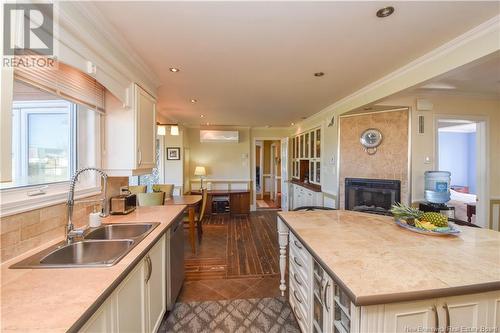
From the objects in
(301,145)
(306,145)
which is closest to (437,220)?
(306,145)

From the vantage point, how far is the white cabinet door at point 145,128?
2.17 metres

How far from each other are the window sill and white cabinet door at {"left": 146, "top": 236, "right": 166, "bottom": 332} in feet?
2.31

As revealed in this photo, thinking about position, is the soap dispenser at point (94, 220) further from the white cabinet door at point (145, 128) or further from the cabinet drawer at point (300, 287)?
the cabinet drawer at point (300, 287)

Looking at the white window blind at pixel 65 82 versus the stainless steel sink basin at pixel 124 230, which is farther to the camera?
A: the stainless steel sink basin at pixel 124 230

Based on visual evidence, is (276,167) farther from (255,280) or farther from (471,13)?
(471,13)

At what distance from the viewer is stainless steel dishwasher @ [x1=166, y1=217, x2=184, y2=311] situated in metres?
1.99

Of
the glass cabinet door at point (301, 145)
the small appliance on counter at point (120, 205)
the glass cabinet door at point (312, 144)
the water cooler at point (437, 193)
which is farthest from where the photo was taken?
the glass cabinet door at point (301, 145)

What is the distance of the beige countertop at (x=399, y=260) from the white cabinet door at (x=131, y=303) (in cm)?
105

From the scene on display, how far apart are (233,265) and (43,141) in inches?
95.4

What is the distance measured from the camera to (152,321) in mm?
1605

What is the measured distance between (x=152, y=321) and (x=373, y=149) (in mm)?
3544

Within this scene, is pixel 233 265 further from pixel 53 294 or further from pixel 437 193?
pixel 437 193

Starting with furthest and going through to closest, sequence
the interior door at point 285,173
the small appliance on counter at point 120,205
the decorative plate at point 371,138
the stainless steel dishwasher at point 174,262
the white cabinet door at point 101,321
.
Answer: the interior door at point 285,173
the decorative plate at point 371,138
the small appliance on counter at point 120,205
the stainless steel dishwasher at point 174,262
the white cabinet door at point 101,321

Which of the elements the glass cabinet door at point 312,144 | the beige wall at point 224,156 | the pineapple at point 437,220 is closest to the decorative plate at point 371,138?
the glass cabinet door at point 312,144
